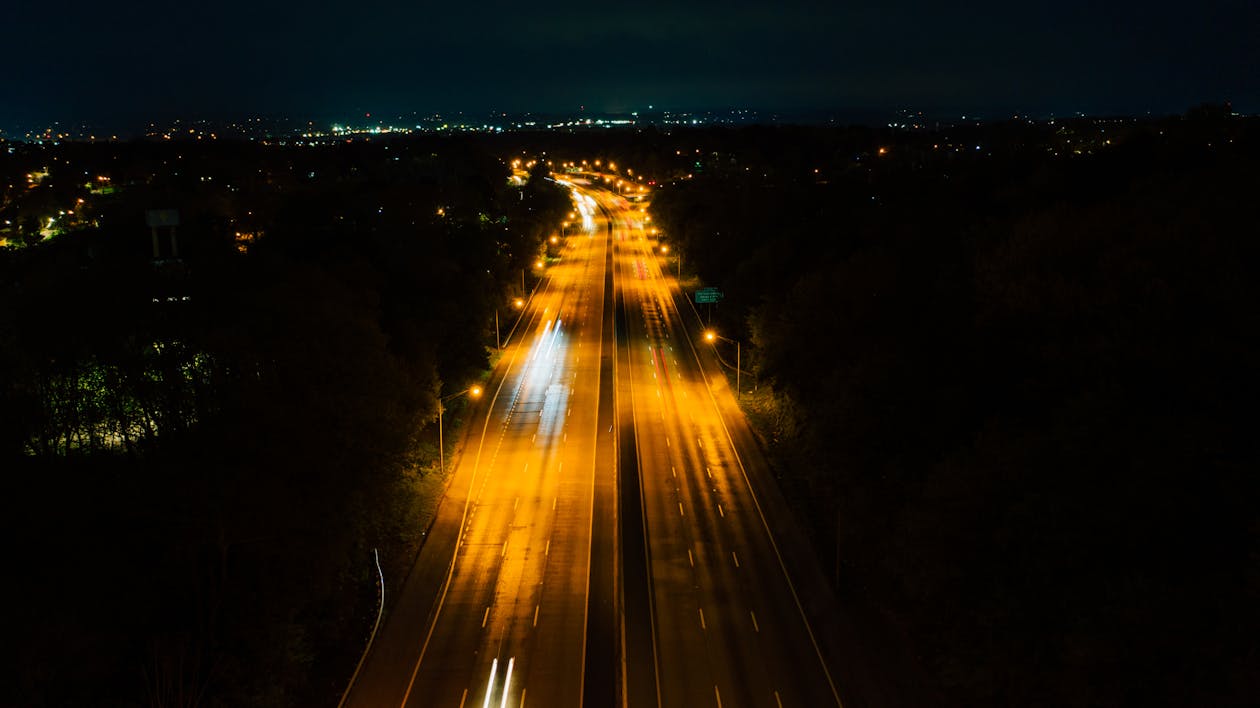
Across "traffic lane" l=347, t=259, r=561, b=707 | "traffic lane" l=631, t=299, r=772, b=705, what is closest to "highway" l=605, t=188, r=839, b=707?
"traffic lane" l=631, t=299, r=772, b=705

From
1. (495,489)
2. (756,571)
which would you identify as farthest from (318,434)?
(756,571)

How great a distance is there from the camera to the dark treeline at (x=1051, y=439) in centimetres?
1119

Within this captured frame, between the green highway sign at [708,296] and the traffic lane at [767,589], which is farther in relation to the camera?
the green highway sign at [708,296]

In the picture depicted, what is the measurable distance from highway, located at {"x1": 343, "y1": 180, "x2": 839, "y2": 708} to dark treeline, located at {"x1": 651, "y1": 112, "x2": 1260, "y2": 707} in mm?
2078

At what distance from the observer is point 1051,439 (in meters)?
13.8

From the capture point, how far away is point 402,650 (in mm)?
16703

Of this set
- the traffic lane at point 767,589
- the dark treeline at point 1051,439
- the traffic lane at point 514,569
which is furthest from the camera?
the traffic lane at point 514,569

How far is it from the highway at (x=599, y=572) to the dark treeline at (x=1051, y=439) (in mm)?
2078

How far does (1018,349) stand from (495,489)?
49.0 ft

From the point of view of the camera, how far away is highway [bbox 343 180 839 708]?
51.0ft

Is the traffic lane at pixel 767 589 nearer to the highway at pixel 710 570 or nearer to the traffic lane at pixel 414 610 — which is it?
the highway at pixel 710 570

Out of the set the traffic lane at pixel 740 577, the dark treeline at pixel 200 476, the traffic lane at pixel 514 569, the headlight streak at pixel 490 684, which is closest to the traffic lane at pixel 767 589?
the traffic lane at pixel 740 577

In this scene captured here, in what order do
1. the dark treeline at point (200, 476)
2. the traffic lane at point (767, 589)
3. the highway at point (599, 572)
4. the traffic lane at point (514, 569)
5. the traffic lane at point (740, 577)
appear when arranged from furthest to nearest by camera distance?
the traffic lane at point (514, 569)
the traffic lane at point (740, 577)
the highway at point (599, 572)
the traffic lane at point (767, 589)
the dark treeline at point (200, 476)

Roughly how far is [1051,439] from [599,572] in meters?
10.5
